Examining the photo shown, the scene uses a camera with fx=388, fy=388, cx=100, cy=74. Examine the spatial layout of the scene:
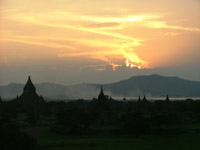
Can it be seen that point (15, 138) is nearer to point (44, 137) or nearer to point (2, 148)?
point (2, 148)

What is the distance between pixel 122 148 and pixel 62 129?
72.3 feet

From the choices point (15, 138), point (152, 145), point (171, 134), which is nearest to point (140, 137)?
point (171, 134)

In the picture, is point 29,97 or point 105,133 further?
point 29,97

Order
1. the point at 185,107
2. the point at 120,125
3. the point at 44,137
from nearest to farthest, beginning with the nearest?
the point at 44,137 → the point at 120,125 → the point at 185,107

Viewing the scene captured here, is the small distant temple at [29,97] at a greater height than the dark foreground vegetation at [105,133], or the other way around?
the small distant temple at [29,97]

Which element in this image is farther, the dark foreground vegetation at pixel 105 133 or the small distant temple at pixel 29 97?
the small distant temple at pixel 29 97

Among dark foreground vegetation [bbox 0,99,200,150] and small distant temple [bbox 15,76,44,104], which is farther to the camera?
small distant temple [bbox 15,76,44,104]

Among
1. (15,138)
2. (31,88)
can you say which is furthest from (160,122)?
(31,88)

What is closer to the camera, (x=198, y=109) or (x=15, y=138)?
(x=15, y=138)

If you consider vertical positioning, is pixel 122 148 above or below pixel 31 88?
below

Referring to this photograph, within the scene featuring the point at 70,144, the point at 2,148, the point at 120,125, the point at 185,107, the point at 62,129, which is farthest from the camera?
the point at 185,107

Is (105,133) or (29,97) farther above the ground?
(29,97)

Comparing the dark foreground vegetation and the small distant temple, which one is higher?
the small distant temple

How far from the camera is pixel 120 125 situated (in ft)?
236
